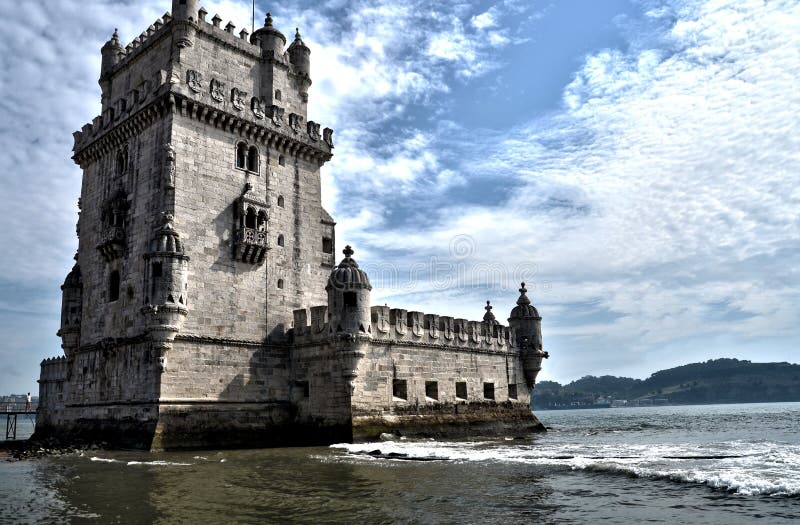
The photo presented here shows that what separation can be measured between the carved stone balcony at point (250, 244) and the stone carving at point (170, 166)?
3.61 metres

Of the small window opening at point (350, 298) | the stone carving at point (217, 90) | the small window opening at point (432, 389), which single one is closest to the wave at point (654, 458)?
the small window opening at point (432, 389)

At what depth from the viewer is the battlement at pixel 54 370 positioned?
3294cm

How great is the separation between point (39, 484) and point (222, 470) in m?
4.77

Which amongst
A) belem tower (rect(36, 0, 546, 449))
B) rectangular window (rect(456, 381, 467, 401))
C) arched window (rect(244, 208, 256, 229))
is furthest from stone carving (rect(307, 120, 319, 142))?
rectangular window (rect(456, 381, 467, 401))

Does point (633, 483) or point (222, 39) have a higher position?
point (222, 39)

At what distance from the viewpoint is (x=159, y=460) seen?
21484 mm

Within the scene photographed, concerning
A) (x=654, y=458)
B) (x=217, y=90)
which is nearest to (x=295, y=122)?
(x=217, y=90)

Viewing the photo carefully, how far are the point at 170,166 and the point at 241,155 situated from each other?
397 cm

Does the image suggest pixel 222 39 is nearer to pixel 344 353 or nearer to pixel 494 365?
pixel 344 353

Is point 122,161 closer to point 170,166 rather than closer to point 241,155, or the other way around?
point 170,166

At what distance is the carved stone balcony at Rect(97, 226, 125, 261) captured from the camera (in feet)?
92.4

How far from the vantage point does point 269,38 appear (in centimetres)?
3256

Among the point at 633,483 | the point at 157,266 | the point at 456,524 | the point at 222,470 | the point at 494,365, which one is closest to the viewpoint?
the point at 456,524

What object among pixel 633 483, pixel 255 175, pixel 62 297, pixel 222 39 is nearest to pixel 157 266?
pixel 255 175
